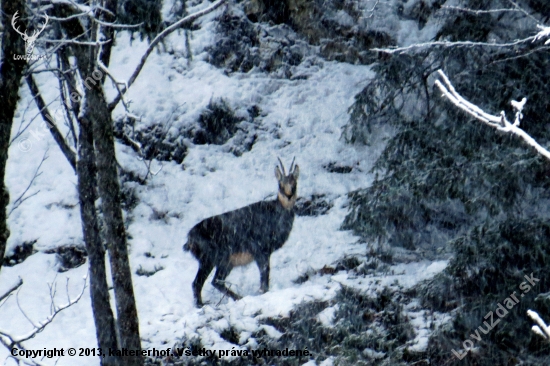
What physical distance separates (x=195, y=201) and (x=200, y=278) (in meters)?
3.35

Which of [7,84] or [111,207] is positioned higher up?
[7,84]

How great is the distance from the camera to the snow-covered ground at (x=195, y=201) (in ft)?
30.6

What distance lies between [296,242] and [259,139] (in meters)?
3.33

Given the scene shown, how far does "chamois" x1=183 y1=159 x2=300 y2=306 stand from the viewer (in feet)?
31.6

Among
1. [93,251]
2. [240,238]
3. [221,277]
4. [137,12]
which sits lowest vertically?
[221,277]

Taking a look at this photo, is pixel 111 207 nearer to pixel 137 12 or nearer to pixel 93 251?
pixel 93 251

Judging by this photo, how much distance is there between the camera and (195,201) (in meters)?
12.9

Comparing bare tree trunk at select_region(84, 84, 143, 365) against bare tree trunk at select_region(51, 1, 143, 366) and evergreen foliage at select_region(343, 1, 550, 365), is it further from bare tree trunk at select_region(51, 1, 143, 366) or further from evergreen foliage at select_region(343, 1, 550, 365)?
evergreen foliage at select_region(343, 1, 550, 365)

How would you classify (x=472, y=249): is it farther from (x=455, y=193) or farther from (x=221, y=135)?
(x=221, y=135)

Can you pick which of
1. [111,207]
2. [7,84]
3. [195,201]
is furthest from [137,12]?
[7,84]

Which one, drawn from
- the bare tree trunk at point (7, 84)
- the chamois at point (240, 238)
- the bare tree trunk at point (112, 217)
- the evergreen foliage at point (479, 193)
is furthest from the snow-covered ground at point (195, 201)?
the bare tree trunk at point (7, 84)

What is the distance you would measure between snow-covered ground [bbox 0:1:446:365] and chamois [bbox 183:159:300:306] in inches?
15.7

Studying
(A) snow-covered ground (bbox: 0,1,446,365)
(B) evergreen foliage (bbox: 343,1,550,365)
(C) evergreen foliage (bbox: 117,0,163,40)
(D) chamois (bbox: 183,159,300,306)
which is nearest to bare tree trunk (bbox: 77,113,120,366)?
(A) snow-covered ground (bbox: 0,1,446,365)

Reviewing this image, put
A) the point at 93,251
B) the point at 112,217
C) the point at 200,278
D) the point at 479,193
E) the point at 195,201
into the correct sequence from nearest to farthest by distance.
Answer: the point at 112,217
the point at 93,251
the point at 479,193
the point at 200,278
the point at 195,201
